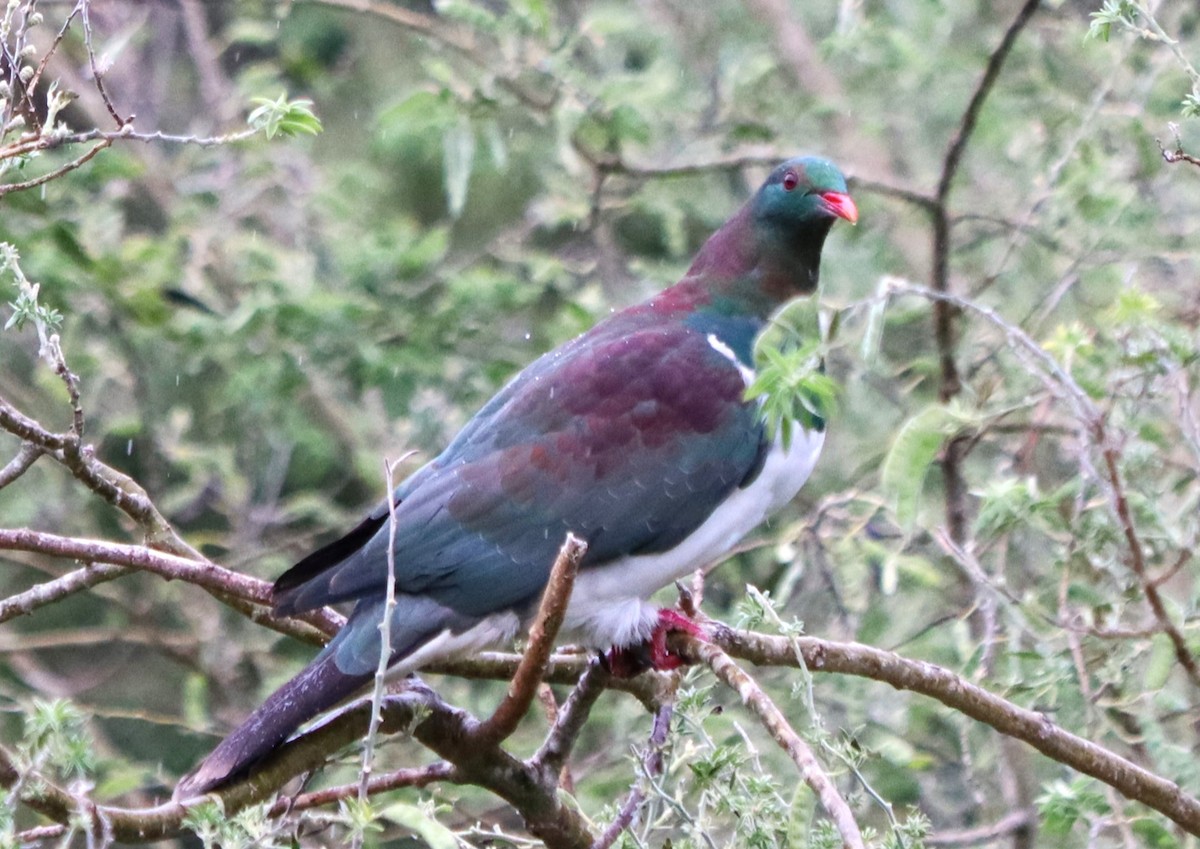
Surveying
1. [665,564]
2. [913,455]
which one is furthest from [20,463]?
[913,455]

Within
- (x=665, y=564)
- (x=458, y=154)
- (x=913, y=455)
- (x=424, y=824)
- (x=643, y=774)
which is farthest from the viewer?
(x=458, y=154)

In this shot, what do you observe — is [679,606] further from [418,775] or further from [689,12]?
[689,12]

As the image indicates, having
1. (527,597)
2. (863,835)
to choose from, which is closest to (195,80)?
(527,597)

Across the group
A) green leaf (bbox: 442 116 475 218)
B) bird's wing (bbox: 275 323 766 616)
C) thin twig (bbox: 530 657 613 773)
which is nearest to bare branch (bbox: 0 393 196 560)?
bird's wing (bbox: 275 323 766 616)

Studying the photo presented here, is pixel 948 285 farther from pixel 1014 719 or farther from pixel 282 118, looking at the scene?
pixel 282 118

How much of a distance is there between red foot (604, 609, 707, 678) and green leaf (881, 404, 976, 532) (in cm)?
41

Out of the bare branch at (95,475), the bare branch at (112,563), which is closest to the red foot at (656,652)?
the bare branch at (112,563)

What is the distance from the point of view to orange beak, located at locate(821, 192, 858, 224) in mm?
3471

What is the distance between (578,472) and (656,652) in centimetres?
45

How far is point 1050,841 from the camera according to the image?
148 inches

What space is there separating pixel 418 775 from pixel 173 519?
11.4 ft

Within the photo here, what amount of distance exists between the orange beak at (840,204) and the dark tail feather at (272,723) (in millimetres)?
1587

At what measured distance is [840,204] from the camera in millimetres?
3500

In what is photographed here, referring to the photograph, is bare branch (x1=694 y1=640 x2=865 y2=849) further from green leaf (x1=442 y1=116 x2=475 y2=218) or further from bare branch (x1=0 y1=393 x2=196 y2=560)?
green leaf (x1=442 y1=116 x2=475 y2=218)
